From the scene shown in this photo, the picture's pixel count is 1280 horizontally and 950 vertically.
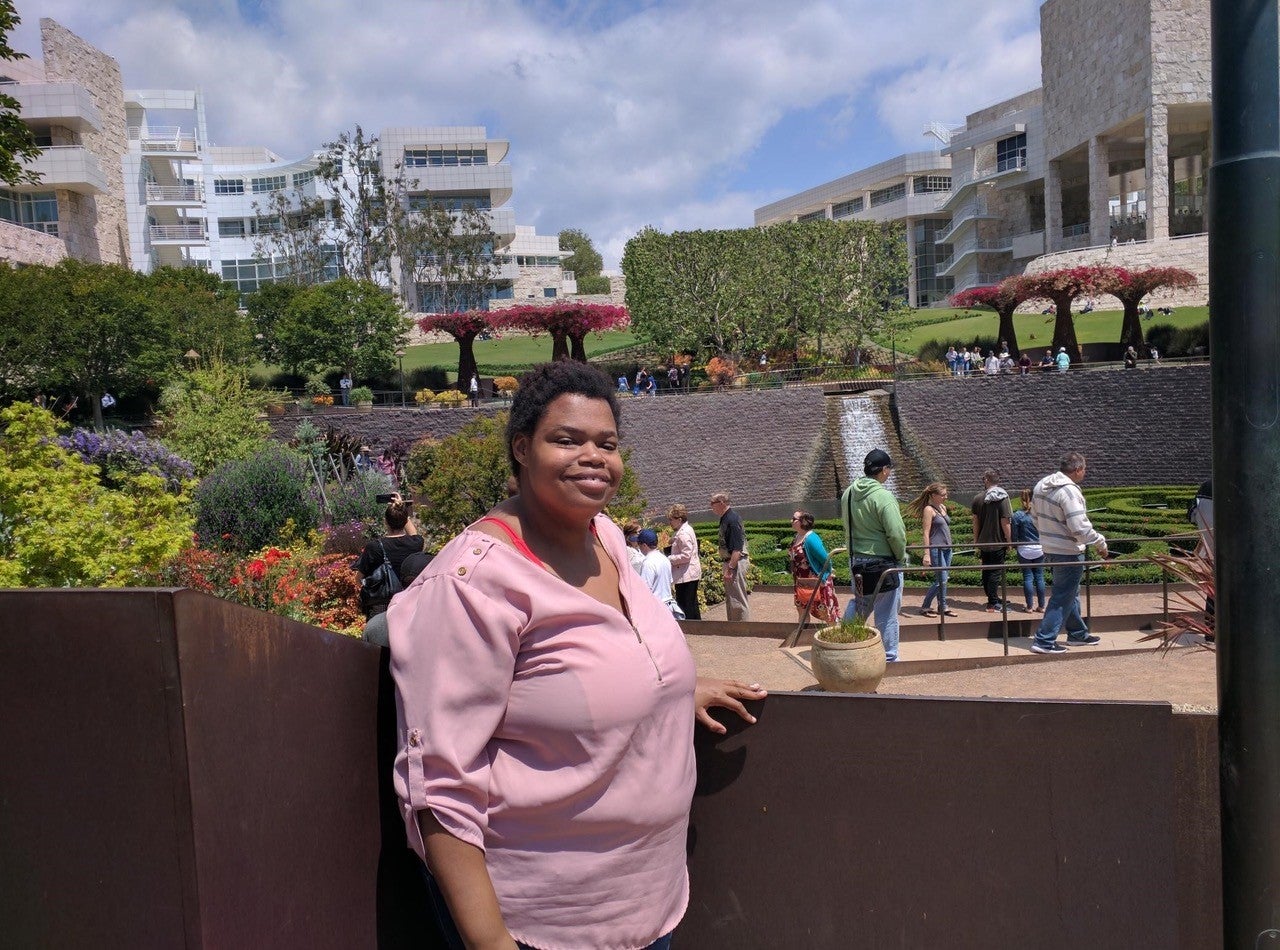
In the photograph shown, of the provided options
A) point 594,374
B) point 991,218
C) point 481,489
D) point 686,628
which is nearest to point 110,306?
point 481,489

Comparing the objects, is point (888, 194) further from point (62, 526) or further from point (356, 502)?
point (62, 526)

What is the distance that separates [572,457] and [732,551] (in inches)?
380

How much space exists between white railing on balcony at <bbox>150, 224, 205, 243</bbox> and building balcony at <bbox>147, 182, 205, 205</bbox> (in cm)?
130

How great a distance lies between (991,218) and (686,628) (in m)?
61.3

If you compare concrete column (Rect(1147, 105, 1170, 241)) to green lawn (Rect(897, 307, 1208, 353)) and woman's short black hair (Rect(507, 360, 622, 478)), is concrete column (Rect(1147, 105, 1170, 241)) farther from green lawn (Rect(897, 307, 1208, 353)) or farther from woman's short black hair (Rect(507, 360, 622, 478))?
woman's short black hair (Rect(507, 360, 622, 478))

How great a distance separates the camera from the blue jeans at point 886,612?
873 centimetres

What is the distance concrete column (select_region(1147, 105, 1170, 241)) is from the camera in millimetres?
48781

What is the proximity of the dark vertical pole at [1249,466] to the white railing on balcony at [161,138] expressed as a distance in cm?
6649

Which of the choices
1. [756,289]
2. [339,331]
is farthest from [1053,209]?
[339,331]

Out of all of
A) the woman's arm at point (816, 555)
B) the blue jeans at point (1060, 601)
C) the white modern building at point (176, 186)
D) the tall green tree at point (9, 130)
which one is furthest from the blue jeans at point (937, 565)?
the white modern building at point (176, 186)

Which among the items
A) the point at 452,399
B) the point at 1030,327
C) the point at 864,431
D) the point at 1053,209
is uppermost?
the point at 1053,209

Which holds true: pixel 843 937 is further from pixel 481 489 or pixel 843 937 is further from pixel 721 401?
pixel 721 401

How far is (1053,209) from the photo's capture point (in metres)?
59.3

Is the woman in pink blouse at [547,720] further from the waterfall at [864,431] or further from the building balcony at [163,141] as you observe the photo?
the building balcony at [163,141]
